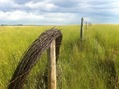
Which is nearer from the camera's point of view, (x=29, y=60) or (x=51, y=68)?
(x=29, y=60)

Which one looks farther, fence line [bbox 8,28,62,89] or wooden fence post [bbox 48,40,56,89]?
wooden fence post [bbox 48,40,56,89]

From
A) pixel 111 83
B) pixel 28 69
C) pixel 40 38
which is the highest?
pixel 40 38

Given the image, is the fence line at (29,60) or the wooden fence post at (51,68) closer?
the fence line at (29,60)

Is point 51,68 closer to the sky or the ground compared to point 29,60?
closer to the ground

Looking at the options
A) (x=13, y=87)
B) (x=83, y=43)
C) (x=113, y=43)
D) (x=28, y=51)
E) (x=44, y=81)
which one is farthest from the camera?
(x=83, y=43)

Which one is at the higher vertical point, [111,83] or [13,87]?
[13,87]

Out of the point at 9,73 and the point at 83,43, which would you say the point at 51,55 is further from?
the point at 83,43

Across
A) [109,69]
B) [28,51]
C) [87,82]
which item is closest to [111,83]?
[87,82]

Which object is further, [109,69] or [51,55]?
[109,69]

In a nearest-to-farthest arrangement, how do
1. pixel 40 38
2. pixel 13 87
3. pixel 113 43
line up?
pixel 13 87 < pixel 40 38 < pixel 113 43

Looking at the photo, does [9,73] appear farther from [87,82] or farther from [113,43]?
[113,43]

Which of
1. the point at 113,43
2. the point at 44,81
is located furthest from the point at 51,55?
the point at 113,43

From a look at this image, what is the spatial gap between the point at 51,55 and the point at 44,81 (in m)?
1.19

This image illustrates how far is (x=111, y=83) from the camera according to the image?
12.8 feet
